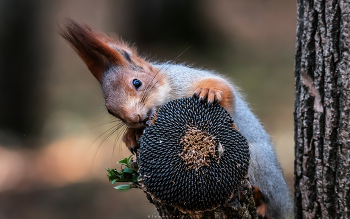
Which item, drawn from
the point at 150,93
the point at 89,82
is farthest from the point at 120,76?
the point at 89,82

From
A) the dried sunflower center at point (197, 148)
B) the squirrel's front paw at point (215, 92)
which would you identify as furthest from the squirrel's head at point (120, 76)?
the dried sunflower center at point (197, 148)

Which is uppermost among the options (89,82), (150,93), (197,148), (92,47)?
(89,82)

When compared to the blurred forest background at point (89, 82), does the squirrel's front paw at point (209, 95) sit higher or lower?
lower

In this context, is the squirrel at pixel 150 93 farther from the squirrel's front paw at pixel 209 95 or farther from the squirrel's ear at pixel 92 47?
the squirrel's front paw at pixel 209 95

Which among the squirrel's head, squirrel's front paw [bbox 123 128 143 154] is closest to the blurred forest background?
squirrel's front paw [bbox 123 128 143 154]

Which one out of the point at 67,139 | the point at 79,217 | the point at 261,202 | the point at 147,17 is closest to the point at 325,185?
the point at 261,202

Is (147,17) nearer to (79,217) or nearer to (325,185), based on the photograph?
(79,217)

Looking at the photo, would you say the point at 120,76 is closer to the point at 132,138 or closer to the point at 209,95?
the point at 132,138
